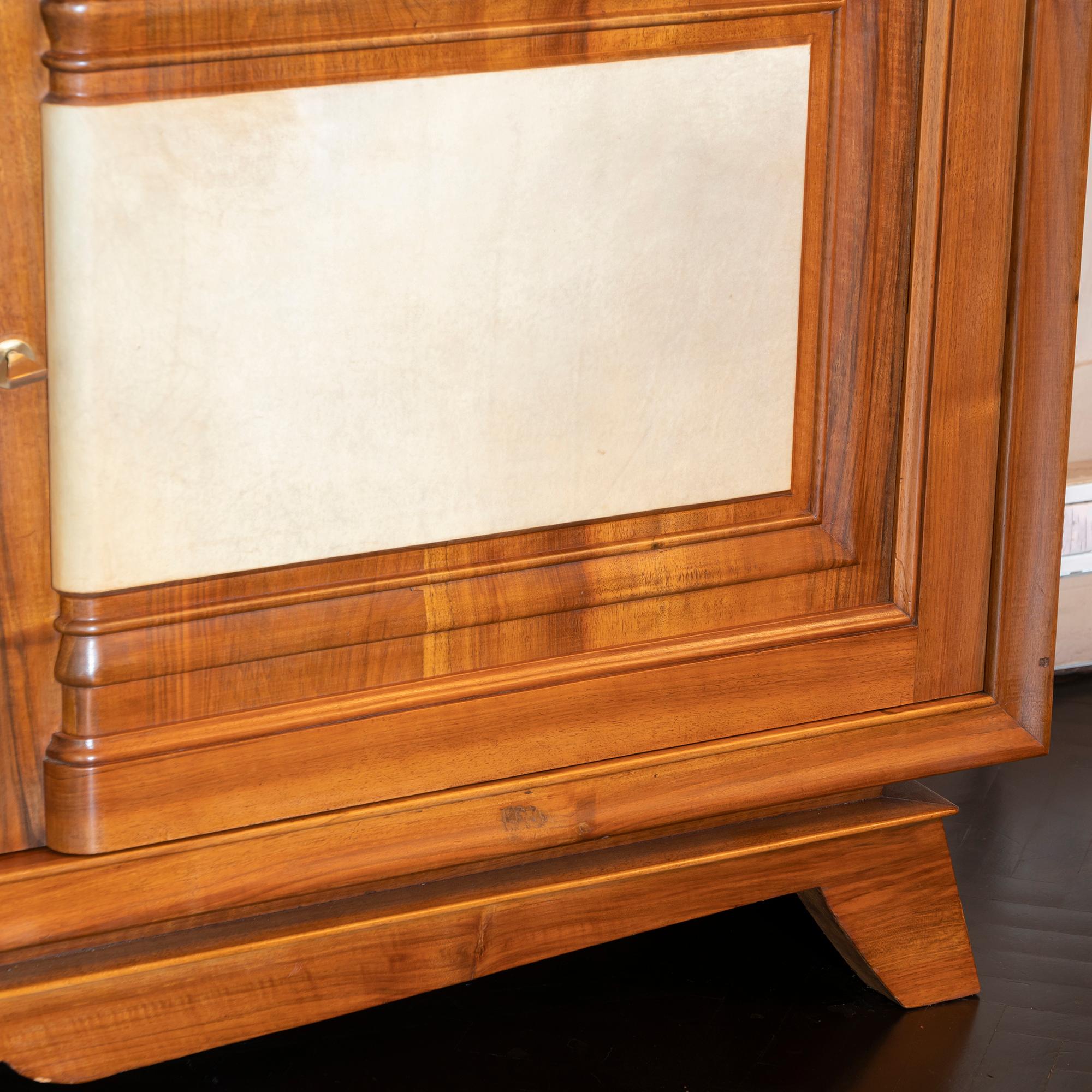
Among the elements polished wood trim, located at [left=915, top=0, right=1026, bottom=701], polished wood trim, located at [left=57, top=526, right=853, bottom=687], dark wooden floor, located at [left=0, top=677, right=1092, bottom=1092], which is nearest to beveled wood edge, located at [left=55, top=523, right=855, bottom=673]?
polished wood trim, located at [left=57, top=526, right=853, bottom=687]

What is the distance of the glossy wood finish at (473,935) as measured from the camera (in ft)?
3.80

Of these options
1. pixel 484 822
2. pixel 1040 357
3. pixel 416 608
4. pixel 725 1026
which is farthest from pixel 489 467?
pixel 725 1026

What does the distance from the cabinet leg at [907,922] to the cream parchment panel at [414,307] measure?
17.7 inches

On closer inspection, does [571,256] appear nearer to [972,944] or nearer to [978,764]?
[978,764]

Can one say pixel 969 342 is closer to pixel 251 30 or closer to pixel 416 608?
pixel 416 608

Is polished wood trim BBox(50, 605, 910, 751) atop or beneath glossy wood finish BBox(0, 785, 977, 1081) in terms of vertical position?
atop

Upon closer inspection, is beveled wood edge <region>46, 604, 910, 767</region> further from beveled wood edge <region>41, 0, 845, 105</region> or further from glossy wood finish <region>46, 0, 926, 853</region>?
beveled wood edge <region>41, 0, 845, 105</region>

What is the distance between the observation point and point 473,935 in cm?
128

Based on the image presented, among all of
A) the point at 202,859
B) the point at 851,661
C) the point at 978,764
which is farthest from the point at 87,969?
the point at 978,764

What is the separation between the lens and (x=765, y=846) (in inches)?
53.7

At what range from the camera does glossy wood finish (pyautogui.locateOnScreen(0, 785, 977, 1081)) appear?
1.16 meters

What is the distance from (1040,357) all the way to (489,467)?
0.51 m

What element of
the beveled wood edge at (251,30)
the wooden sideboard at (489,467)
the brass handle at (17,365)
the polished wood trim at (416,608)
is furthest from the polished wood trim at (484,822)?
the beveled wood edge at (251,30)

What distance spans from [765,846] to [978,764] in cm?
21
